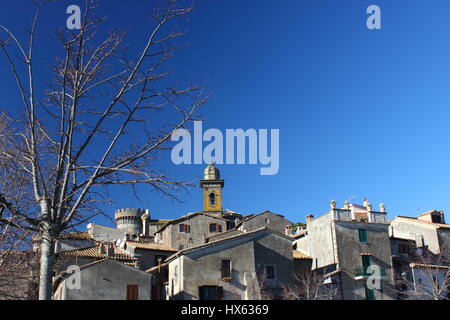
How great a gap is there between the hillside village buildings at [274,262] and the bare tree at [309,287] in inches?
5.9

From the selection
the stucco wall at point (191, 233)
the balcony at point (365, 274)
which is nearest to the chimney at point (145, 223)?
the stucco wall at point (191, 233)

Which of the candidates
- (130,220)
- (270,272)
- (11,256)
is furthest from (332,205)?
(130,220)

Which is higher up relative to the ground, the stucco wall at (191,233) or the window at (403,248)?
the stucco wall at (191,233)

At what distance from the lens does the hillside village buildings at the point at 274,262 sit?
30.5 m

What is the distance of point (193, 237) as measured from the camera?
49656 millimetres

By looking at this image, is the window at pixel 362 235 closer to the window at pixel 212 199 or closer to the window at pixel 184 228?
the window at pixel 184 228

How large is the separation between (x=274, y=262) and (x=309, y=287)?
315 cm

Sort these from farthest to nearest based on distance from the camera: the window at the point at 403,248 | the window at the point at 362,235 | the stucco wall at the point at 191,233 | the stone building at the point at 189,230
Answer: the stone building at the point at 189,230
the stucco wall at the point at 191,233
the window at the point at 403,248
the window at the point at 362,235

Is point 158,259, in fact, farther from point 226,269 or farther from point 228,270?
point 228,270

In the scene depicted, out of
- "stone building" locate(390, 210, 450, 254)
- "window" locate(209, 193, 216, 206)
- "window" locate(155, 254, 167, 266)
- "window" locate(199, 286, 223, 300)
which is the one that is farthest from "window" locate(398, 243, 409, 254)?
"window" locate(209, 193, 216, 206)

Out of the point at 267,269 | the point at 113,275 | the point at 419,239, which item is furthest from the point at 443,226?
the point at 113,275

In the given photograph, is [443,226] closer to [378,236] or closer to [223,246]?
[378,236]

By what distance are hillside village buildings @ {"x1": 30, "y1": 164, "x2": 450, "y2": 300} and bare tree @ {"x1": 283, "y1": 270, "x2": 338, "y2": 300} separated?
150 millimetres
